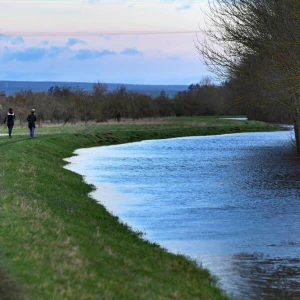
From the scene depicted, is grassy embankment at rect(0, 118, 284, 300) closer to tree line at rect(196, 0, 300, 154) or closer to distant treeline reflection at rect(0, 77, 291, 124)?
tree line at rect(196, 0, 300, 154)

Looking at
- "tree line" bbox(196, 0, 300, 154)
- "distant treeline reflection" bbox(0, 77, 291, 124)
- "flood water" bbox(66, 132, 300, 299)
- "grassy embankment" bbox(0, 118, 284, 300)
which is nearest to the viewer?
"grassy embankment" bbox(0, 118, 284, 300)

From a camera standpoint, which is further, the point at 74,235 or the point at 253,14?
the point at 253,14

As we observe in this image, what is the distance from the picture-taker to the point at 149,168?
3450 cm

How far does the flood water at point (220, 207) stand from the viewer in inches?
506

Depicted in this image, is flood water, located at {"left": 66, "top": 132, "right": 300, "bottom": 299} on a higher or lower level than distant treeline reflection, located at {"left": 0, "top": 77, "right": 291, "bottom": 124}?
lower

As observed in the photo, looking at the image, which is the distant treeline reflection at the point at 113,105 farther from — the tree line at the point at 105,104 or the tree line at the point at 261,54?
the tree line at the point at 261,54

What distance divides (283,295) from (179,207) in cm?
1020

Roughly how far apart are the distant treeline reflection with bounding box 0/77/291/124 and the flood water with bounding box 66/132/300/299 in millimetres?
33674

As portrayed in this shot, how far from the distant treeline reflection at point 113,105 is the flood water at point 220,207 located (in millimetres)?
33674

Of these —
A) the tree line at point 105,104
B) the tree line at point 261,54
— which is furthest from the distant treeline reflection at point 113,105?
the tree line at point 261,54

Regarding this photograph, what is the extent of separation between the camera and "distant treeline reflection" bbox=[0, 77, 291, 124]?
8556 centimetres

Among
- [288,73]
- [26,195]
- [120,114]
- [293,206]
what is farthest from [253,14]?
[120,114]

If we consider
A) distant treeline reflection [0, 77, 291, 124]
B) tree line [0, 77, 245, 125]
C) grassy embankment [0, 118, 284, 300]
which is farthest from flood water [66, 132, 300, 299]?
distant treeline reflection [0, 77, 291, 124]

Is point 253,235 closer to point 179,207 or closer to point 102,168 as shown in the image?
point 179,207
